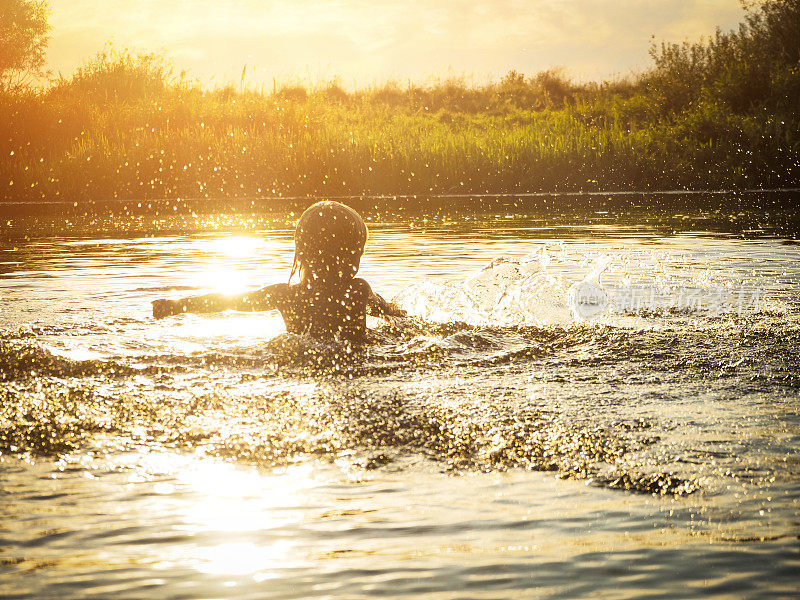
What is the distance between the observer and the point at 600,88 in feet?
127

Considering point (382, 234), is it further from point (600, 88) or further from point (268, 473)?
point (600, 88)

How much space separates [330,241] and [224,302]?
76 centimetres

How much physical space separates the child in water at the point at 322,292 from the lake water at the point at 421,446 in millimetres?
206

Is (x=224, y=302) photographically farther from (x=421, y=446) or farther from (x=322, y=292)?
(x=421, y=446)

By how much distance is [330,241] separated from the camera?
5828 millimetres

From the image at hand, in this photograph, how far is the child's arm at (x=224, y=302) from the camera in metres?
5.87

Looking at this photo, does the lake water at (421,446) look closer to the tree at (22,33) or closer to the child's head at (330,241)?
the child's head at (330,241)

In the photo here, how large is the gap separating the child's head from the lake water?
456mm

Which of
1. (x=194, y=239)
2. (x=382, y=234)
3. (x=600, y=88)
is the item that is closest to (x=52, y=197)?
(x=194, y=239)

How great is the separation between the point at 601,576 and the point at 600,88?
38.0 m

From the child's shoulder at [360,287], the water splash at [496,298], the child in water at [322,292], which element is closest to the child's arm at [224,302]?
the child in water at [322,292]

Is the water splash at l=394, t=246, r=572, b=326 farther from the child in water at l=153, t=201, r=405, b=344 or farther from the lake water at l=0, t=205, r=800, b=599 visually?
the child in water at l=153, t=201, r=405, b=344

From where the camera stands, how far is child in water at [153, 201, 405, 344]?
229 inches

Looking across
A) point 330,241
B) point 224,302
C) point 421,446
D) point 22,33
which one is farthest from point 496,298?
point 22,33
